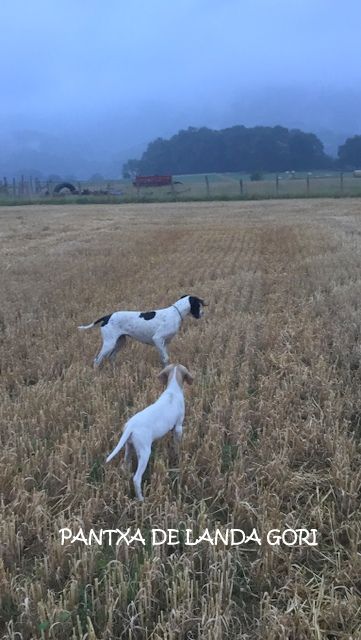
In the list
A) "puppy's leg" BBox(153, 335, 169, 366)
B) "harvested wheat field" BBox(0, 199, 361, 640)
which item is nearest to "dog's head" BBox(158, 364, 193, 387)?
"harvested wheat field" BBox(0, 199, 361, 640)

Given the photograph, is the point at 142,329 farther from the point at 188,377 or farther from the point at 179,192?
the point at 179,192

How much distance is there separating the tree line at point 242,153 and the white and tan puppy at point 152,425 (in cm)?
12781

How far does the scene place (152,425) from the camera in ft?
12.3

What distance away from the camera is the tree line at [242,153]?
134m

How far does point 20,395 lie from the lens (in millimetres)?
5133

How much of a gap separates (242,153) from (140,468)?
477 feet

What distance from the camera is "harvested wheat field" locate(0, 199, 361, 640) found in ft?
8.45

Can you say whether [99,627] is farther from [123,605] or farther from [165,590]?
[165,590]

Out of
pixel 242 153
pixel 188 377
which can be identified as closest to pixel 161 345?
pixel 188 377

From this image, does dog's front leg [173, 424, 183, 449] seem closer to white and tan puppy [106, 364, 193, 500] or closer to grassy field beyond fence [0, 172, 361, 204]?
white and tan puppy [106, 364, 193, 500]

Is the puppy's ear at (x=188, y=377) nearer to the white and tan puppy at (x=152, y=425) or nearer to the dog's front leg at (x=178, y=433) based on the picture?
the white and tan puppy at (x=152, y=425)

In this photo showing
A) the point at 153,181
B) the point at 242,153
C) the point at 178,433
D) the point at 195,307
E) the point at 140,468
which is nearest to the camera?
the point at 140,468

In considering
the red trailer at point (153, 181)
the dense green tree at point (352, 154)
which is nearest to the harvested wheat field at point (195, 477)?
the red trailer at point (153, 181)

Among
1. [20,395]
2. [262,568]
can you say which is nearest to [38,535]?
[262,568]
